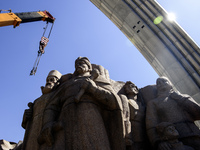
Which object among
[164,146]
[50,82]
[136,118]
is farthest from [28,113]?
[164,146]

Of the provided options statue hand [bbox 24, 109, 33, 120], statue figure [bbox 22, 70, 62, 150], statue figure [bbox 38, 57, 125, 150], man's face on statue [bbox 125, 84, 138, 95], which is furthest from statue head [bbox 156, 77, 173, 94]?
statue hand [bbox 24, 109, 33, 120]

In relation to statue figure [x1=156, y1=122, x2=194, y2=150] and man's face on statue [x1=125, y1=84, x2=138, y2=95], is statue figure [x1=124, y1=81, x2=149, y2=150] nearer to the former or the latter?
man's face on statue [x1=125, y1=84, x2=138, y2=95]

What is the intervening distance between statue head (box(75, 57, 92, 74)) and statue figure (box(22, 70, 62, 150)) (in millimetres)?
830

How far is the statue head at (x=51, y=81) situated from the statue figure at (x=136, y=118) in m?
2.01

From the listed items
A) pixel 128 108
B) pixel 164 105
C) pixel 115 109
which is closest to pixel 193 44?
pixel 164 105

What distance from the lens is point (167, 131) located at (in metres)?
3.75

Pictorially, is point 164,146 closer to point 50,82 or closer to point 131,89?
point 131,89

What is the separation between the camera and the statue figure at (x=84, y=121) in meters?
3.46

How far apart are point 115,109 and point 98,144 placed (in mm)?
873

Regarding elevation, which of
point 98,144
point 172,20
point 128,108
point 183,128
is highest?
point 172,20

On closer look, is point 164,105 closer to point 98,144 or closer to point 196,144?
point 196,144

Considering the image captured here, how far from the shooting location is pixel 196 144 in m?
3.78

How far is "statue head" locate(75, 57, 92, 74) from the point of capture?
4.96 metres

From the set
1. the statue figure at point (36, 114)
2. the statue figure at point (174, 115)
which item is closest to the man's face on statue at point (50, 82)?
the statue figure at point (36, 114)
